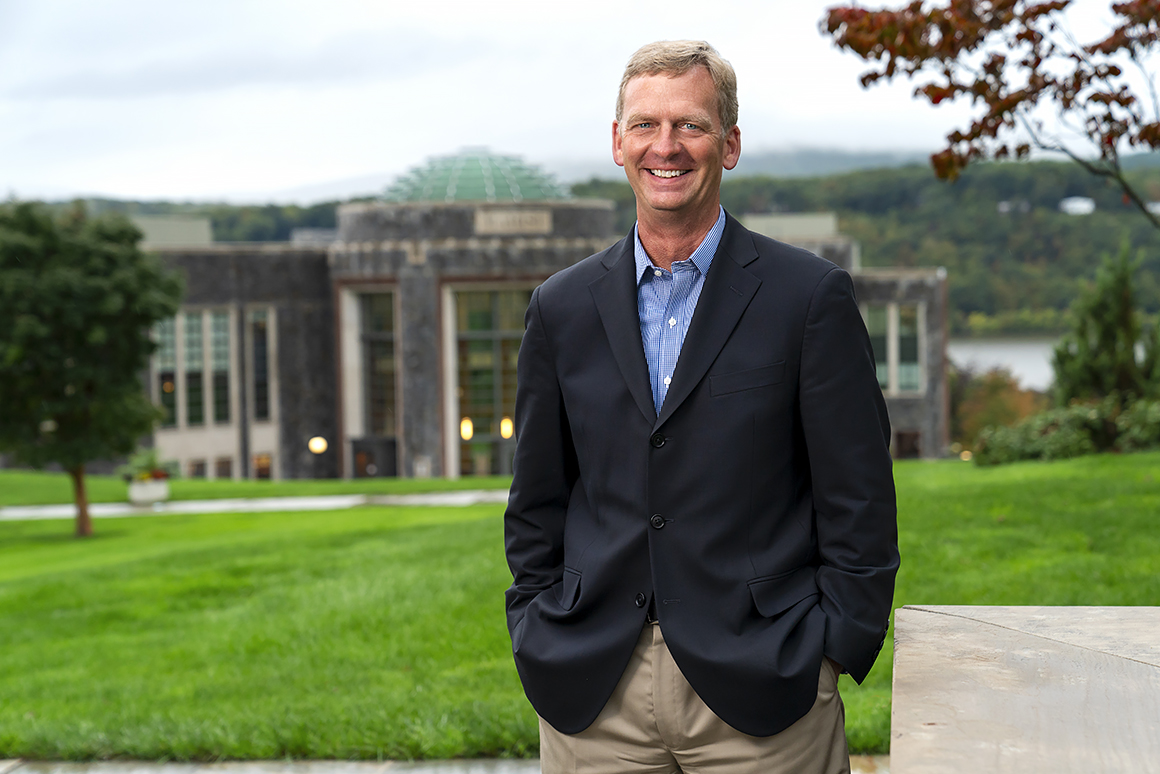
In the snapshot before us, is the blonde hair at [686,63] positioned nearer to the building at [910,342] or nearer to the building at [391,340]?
the building at [391,340]

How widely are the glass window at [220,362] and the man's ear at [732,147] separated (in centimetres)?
3826

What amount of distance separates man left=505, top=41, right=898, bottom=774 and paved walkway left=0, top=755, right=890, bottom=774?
6.65ft

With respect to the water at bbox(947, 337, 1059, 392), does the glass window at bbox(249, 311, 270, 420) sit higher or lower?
higher

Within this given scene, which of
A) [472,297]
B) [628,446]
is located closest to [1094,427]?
[628,446]

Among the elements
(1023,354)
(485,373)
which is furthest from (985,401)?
(485,373)

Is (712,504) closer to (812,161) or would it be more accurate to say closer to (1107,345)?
(1107,345)

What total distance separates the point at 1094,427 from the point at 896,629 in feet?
47.3

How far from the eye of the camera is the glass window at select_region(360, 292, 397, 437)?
130ft

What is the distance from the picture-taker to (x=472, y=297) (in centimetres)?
3775

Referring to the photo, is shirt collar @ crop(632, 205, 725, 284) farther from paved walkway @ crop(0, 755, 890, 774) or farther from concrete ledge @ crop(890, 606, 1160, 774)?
paved walkway @ crop(0, 755, 890, 774)

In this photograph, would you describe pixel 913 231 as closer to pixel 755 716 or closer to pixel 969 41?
pixel 969 41

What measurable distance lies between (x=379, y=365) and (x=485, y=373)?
14.8ft

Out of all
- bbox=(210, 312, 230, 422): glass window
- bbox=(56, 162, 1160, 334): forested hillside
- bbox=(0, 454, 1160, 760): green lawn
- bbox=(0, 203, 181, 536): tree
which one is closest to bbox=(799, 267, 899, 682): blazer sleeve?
bbox=(0, 454, 1160, 760): green lawn

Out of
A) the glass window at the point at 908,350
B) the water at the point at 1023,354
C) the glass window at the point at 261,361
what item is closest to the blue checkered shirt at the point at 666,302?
the glass window at the point at 261,361
